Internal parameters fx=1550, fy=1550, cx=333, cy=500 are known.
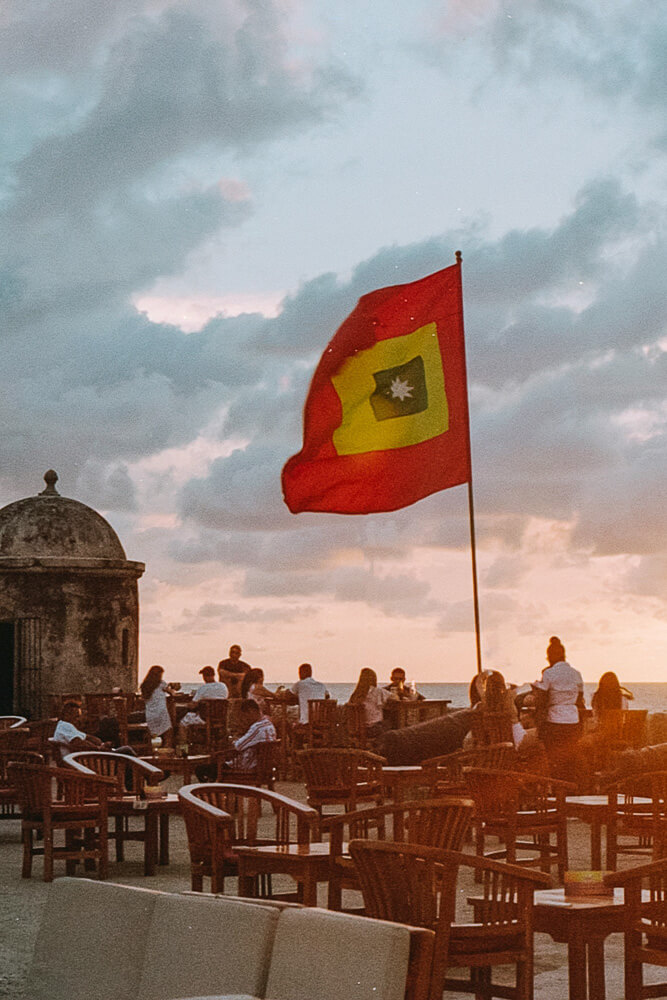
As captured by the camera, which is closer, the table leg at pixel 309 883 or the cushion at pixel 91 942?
the cushion at pixel 91 942

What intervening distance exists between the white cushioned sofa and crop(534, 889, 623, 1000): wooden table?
1570 mm

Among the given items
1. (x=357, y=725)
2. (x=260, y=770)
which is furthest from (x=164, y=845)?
(x=357, y=725)

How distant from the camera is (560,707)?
44.3 ft

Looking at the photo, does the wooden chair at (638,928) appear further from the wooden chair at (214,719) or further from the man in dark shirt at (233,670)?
the man in dark shirt at (233,670)

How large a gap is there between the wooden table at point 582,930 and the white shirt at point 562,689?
8124 mm

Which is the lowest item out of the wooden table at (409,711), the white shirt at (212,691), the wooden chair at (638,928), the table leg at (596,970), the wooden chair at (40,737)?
the table leg at (596,970)

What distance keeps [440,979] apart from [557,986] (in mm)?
2246

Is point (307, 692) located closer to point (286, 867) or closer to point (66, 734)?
point (66, 734)

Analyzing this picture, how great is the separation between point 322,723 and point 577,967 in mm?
13305

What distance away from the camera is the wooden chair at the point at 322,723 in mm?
18188

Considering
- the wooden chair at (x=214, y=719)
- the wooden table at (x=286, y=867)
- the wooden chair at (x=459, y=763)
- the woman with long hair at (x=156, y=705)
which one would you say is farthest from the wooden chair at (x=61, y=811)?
the wooden chair at (x=214, y=719)

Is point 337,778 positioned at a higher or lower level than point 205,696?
lower

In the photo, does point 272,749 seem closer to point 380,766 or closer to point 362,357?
point 380,766

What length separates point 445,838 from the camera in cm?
599
